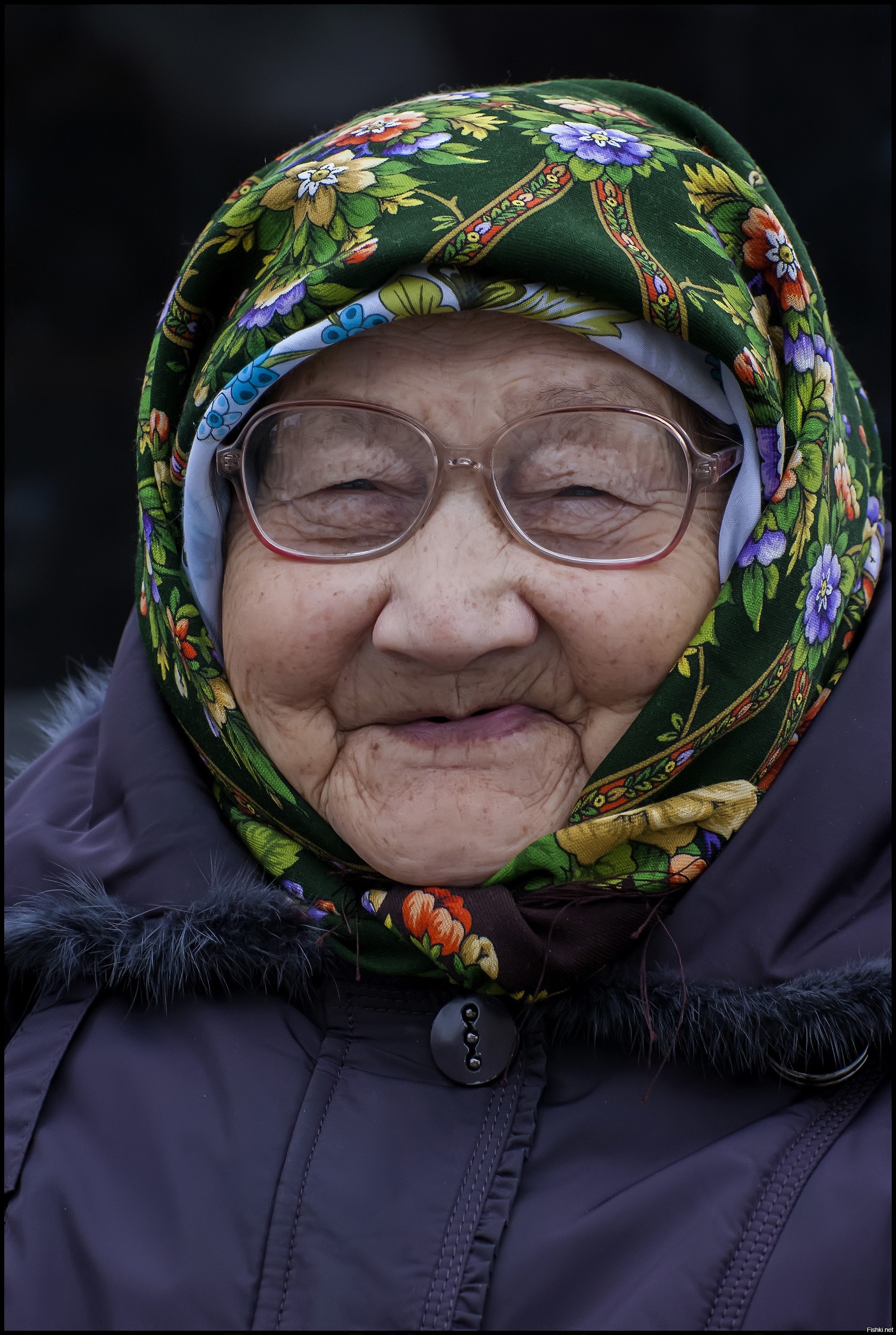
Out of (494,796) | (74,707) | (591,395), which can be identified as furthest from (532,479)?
(74,707)

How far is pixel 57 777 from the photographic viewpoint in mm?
2170

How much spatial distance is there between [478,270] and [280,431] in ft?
1.28

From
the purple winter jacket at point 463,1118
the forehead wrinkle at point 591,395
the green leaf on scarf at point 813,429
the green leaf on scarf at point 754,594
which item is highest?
the forehead wrinkle at point 591,395

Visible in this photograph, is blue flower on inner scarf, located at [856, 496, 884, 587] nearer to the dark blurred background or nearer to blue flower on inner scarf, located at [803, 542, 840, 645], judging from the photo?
blue flower on inner scarf, located at [803, 542, 840, 645]

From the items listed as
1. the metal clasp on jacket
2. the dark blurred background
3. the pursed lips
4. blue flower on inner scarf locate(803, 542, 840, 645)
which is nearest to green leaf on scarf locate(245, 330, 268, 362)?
the pursed lips

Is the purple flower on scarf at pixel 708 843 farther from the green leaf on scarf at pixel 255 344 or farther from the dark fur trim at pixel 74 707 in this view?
the dark fur trim at pixel 74 707

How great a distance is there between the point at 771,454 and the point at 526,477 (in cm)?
37

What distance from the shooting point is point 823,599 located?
1665mm

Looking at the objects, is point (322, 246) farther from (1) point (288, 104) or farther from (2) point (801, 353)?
(1) point (288, 104)

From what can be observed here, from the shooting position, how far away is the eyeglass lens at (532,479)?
160 cm

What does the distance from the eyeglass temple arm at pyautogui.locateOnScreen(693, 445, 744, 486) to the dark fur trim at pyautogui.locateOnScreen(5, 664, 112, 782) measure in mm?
1351

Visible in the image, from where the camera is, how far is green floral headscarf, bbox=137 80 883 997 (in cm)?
156

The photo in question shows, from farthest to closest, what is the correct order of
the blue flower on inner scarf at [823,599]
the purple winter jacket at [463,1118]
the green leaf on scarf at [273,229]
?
the green leaf on scarf at [273,229] < the blue flower on inner scarf at [823,599] < the purple winter jacket at [463,1118]

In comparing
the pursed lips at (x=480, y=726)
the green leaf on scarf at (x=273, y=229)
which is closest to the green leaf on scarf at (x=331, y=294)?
the green leaf on scarf at (x=273, y=229)
